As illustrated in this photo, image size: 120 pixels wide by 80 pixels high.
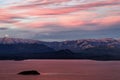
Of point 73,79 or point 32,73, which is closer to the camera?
point 73,79

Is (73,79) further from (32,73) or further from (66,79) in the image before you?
(32,73)

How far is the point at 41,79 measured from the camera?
13212 cm

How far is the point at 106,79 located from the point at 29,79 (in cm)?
2802

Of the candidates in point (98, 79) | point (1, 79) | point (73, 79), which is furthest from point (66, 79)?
point (1, 79)

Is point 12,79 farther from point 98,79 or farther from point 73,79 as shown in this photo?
point 98,79

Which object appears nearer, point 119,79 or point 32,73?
point 119,79

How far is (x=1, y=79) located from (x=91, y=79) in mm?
32140

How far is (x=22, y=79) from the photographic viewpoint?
129m

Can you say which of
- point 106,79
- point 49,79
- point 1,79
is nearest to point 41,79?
point 49,79

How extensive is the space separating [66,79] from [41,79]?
362 inches

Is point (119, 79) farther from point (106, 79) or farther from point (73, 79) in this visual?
point (73, 79)

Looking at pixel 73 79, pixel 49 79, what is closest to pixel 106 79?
pixel 73 79

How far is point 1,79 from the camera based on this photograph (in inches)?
5231

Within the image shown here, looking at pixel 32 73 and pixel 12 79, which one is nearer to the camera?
pixel 12 79
